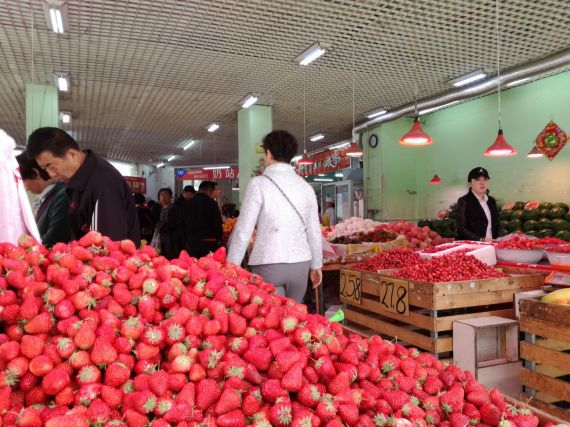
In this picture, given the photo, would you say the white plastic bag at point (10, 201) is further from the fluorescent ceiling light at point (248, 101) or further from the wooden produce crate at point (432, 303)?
the fluorescent ceiling light at point (248, 101)

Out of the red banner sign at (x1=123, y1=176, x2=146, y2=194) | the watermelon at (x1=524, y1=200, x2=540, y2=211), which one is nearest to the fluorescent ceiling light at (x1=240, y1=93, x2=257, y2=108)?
the watermelon at (x1=524, y1=200, x2=540, y2=211)

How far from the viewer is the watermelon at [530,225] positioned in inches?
A: 308

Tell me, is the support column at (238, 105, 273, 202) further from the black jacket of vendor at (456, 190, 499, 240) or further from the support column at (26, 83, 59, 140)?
the black jacket of vendor at (456, 190, 499, 240)

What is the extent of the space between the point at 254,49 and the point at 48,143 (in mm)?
4725

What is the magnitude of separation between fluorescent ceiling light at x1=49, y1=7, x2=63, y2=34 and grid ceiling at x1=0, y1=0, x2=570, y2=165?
145mm

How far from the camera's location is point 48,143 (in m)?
2.52

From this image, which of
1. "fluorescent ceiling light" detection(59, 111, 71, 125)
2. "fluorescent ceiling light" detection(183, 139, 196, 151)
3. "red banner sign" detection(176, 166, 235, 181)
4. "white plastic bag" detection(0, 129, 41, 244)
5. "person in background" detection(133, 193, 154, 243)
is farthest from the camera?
"red banner sign" detection(176, 166, 235, 181)

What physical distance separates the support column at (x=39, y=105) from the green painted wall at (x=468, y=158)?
24.9ft

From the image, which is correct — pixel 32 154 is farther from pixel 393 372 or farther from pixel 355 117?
pixel 355 117

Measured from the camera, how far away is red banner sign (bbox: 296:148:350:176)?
1351cm

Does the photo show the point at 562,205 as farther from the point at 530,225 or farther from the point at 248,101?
the point at 248,101

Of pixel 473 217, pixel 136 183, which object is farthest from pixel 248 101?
pixel 136 183

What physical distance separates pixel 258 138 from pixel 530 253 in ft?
24.1

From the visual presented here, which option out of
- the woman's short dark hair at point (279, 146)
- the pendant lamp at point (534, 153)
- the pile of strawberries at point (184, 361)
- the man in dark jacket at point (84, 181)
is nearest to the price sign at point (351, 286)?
the woman's short dark hair at point (279, 146)
